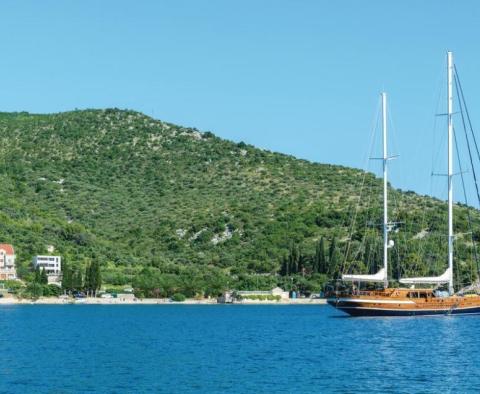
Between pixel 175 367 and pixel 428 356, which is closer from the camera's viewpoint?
pixel 175 367

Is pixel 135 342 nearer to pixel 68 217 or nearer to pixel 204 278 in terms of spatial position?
pixel 204 278

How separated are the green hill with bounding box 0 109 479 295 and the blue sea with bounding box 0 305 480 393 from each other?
35604mm

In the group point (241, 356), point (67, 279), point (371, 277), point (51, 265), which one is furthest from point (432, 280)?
point (51, 265)

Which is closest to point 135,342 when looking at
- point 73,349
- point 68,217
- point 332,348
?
point 73,349

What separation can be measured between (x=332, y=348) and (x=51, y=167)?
138m

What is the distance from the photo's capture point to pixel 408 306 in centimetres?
7962

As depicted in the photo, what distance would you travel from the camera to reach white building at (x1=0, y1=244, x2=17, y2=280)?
129250 millimetres

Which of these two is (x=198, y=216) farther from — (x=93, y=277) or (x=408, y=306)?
(x=408, y=306)

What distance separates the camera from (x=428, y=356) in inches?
2071

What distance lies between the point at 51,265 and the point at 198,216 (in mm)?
34482

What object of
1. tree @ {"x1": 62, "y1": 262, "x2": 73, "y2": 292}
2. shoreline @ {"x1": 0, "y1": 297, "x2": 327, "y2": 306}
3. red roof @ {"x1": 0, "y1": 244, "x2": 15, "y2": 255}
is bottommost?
shoreline @ {"x1": 0, "y1": 297, "x2": 327, "y2": 306}

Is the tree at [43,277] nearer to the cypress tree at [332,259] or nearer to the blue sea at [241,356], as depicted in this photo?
the blue sea at [241,356]

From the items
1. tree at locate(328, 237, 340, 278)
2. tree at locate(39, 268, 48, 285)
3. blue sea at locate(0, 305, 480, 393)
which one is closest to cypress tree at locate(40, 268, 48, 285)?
tree at locate(39, 268, 48, 285)

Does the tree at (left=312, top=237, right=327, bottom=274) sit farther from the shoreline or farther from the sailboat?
the sailboat
